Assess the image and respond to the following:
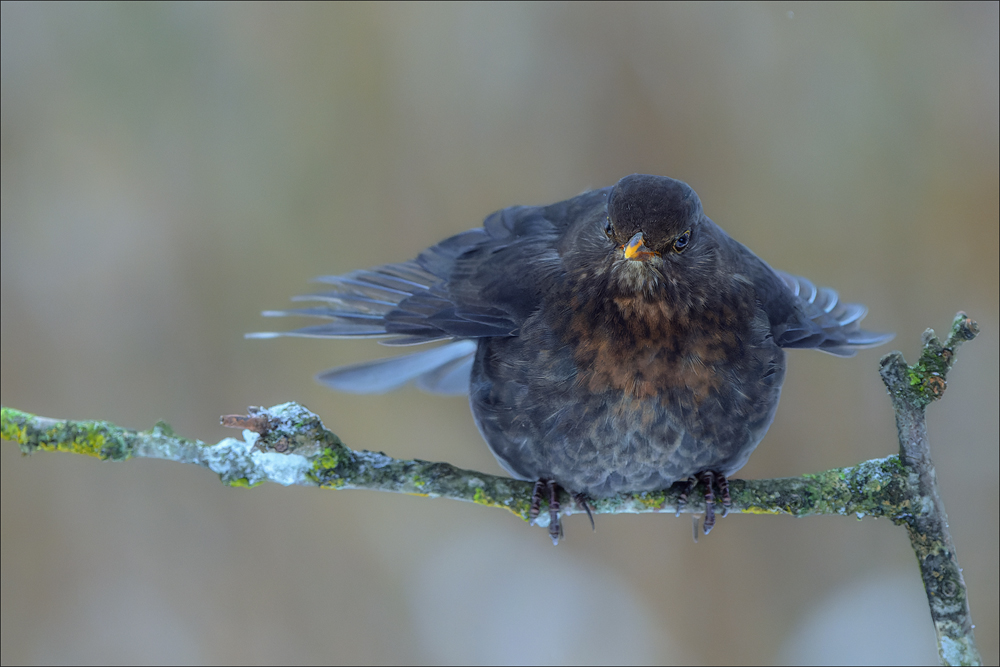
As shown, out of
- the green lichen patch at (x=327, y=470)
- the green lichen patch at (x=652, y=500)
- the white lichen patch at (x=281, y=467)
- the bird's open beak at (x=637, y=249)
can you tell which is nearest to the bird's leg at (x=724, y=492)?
the green lichen patch at (x=652, y=500)

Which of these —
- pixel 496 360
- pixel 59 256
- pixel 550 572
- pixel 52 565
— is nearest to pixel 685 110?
pixel 496 360

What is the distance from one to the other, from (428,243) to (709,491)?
2.99 m

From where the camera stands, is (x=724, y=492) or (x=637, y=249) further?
(x=724, y=492)

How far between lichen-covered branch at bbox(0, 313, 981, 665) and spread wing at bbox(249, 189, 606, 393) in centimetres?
54

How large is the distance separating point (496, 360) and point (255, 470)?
0.94 metres

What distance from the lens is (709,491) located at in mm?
2898

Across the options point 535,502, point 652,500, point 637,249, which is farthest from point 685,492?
point 637,249

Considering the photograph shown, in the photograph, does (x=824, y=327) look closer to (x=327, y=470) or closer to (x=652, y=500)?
(x=652, y=500)

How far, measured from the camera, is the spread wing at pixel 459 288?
3043 mm

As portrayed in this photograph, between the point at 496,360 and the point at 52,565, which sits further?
the point at 52,565

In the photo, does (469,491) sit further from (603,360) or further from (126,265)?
(126,265)

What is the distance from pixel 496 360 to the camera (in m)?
3.04

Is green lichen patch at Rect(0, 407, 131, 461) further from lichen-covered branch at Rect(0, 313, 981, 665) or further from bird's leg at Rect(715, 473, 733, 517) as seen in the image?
bird's leg at Rect(715, 473, 733, 517)

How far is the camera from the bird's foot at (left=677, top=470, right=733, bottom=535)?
288cm
